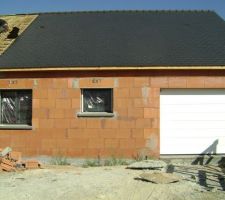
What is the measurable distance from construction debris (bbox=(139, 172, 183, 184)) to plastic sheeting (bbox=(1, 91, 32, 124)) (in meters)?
5.22

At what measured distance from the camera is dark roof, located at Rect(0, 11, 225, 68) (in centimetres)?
1513

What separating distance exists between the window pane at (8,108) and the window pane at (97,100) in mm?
2519

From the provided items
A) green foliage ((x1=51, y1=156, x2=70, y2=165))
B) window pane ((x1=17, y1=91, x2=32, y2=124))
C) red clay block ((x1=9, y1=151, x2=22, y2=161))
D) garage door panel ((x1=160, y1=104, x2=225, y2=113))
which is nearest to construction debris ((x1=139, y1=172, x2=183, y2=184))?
garage door panel ((x1=160, y1=104, x2=225, y2=113))

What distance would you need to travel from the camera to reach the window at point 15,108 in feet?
50.5

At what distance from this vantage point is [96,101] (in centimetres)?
1504

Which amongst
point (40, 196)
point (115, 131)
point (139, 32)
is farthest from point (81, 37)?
point (40, 196)

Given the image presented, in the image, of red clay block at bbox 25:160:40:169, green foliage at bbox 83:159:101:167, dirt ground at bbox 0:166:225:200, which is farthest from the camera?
green foliage at bbox 83:159:101:167

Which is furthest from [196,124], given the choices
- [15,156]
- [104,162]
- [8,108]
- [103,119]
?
[8,108]

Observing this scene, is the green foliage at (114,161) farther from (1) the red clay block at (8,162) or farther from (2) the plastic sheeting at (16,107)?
(2) the plastic sheeting at (16,107)

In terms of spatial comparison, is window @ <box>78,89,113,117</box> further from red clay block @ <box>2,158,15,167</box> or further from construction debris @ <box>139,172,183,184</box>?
construction debris @ <box>139,172,183,184</box>

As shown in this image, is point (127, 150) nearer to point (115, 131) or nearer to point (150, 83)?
point (115, 131)

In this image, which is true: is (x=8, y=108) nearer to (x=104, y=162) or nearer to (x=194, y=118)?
(x=104, y=162)

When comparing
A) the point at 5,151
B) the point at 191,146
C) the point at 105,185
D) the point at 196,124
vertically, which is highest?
the point at 196,124

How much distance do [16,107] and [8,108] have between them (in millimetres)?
302
